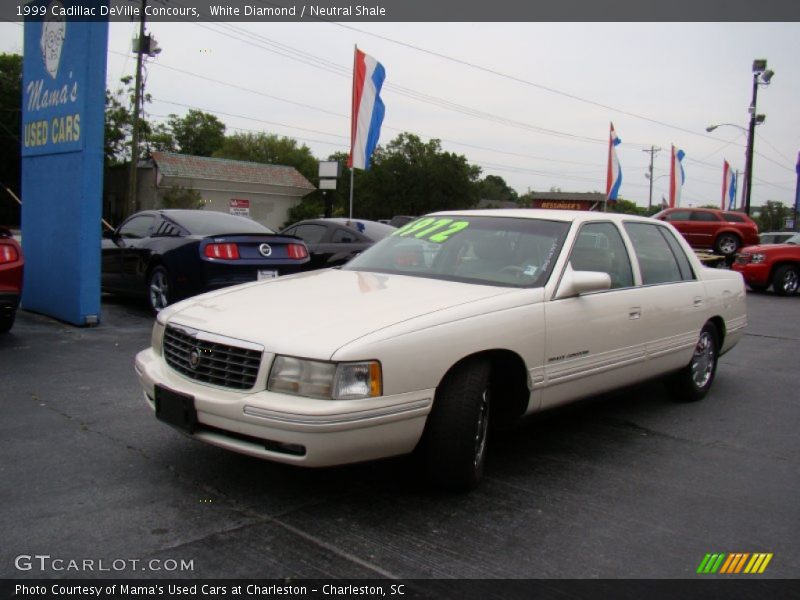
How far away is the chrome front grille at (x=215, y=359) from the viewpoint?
322 centimetres

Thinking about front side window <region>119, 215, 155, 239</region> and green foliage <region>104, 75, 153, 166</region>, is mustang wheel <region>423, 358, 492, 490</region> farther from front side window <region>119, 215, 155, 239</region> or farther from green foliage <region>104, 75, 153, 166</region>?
green foliage <region>104, 75, 153, 166</region>

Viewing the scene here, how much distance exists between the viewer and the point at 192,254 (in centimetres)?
800

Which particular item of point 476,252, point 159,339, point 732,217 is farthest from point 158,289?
point 732,217

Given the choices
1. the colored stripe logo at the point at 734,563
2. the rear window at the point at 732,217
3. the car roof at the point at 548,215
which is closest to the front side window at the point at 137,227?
the car roof at the point at 548,215

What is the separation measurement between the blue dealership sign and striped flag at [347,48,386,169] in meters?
6.63

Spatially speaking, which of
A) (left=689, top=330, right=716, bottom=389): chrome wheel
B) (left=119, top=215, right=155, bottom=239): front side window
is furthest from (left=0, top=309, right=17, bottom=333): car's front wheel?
(left=689, top=330, right=716, bottom=389): chrome wheel

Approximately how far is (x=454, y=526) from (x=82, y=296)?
596 cm

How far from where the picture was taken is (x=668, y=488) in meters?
3.83

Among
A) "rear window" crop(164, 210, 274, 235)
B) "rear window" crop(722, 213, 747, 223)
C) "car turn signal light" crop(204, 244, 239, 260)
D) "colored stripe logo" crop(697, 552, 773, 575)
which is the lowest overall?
"colored stripe logo" crop(697, 552, 773, 575)

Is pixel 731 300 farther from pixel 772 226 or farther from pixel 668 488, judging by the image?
pixel 772 226

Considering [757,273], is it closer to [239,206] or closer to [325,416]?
[325,416]

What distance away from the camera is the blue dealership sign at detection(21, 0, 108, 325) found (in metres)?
7.63

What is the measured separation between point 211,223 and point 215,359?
5608mm

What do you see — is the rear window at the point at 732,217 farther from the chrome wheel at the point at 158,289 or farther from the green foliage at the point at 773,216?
the green foliage at the point at 773,216
